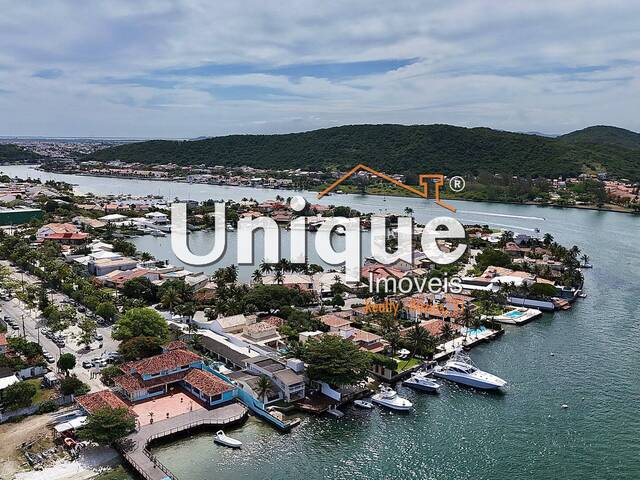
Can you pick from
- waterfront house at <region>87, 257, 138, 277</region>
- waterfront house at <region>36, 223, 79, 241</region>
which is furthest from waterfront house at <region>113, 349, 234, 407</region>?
waterfront house at <region>36, 223, 79, 241</region>

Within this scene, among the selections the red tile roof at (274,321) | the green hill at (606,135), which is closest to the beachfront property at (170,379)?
the red tile roof at (274,321)

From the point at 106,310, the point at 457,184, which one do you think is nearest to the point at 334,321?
the point at 106,310

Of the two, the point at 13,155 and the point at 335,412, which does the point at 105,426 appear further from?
the point at 13,155

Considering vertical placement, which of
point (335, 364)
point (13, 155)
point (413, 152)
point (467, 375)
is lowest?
point (467, 375)

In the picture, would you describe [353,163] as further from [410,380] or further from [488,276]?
[410,380]

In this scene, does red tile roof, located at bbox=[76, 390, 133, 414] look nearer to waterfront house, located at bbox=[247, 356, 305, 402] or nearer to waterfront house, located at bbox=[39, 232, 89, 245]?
waterfront house, located at bbox=[247, 356, 305, 402]

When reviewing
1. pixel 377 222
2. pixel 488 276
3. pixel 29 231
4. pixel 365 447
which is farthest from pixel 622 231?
pixel 29 231
